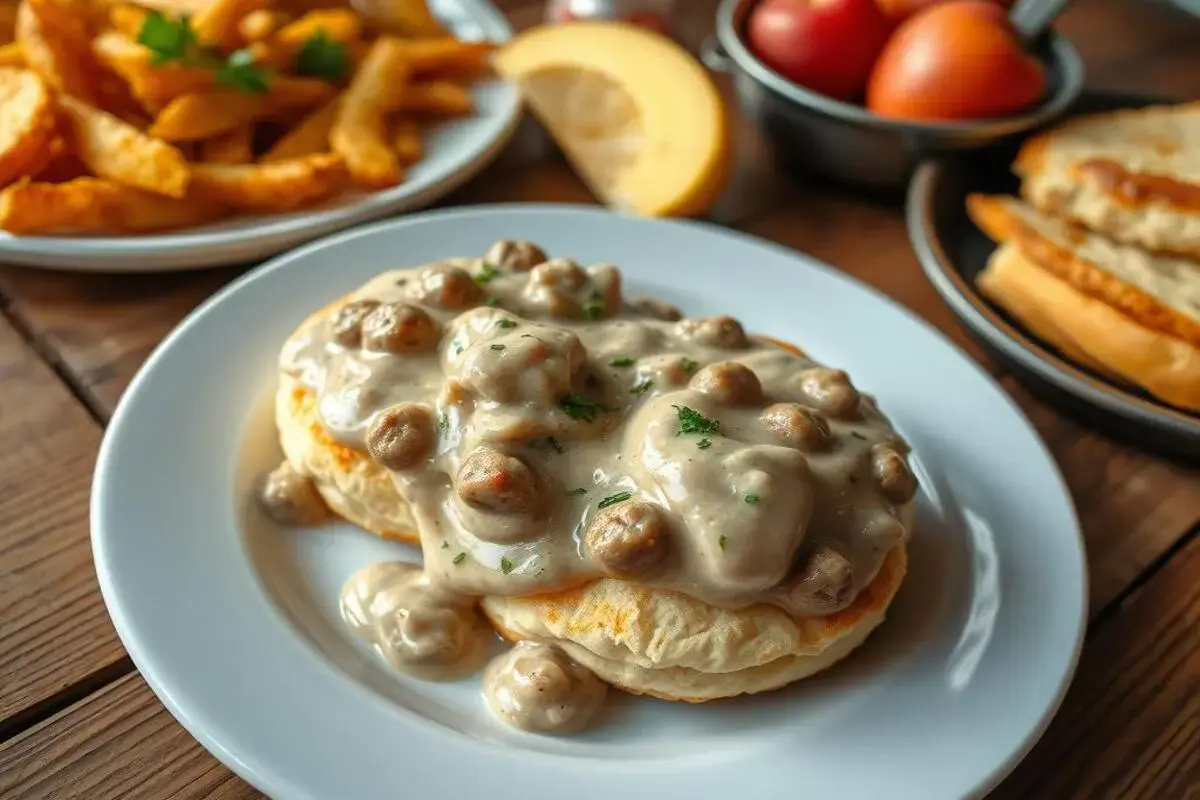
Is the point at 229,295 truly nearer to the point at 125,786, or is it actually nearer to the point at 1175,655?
the point at 125,786

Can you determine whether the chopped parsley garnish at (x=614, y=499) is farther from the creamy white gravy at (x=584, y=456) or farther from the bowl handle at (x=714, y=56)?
the bowl handle at (x=714, y=56)

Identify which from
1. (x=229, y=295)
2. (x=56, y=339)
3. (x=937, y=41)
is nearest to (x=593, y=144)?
(x=937, y=41)

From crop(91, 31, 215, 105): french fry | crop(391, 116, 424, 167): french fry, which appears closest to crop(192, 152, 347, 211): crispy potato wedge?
crop(91, 31, 215, 105): french fry

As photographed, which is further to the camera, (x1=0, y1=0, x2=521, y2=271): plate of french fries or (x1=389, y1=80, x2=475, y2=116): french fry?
(x1=389, y1=80, x2=475, y2=116): french fry

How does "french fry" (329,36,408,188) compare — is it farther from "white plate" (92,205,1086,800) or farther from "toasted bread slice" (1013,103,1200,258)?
"toasted bread slice" (1013,103,1200,258)

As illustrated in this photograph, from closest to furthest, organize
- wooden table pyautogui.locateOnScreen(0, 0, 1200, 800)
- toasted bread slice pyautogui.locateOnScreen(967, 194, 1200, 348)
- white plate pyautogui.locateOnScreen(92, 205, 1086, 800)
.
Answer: white plate pyautogui.locateOnScreen(92, 205, 1086, 800)
wooden table pyautogui.locateOnScreen(0, 0, 1200, 800)
toasted bread slice pyautogui.locateOnScreen(967, 194, 1200, 348)

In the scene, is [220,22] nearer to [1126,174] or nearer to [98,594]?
[98,594]

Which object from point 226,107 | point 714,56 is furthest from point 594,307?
point 714,56
